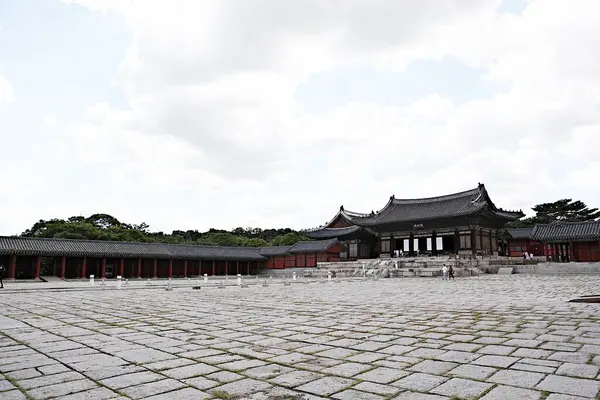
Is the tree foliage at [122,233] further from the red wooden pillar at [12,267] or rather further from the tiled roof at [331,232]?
the red wooden pillar at [12,267]

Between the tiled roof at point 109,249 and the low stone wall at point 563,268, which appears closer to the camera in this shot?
the low stone wall at point 563,268

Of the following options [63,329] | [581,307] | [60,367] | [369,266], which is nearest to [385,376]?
[60,367]

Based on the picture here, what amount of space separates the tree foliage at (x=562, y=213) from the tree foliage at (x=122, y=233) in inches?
1627

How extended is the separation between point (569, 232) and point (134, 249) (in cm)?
4180

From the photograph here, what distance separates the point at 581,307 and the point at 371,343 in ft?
23.0

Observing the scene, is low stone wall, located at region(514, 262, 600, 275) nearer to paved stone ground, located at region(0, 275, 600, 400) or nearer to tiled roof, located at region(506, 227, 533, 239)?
tiled roof, located at region(506, 227, 533, 239)

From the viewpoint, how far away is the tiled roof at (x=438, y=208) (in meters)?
40.0

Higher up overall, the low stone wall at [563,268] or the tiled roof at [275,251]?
the tiled roof at [275,251]

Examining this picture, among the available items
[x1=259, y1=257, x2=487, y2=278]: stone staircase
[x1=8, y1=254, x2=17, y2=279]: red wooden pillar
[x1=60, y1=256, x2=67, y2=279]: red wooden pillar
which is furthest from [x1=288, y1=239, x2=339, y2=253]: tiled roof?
[x1=8, y1=254, x2=17, y2=279]: red wooden pillar

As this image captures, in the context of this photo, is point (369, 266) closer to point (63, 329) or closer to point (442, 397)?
point (63, 329)

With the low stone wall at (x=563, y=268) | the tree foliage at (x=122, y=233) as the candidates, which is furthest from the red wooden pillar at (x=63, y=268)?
the low stone wall at (x=563, y=268)

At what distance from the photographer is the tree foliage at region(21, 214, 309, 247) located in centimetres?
5641

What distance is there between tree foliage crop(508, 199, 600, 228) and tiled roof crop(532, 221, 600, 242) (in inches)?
1359

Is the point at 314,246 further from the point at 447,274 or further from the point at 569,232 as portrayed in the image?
the point at 569,232
